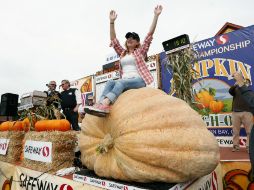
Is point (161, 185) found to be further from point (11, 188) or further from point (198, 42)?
point (198, 42)

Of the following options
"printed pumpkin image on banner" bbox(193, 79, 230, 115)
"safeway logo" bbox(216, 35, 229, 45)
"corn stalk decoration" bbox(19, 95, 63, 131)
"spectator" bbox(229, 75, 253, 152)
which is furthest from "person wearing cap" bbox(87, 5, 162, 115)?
"safeway logo" bbox(216, 35, 229, 45)

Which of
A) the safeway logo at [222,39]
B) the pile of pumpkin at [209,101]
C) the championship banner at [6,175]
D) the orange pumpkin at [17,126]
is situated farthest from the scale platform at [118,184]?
the safeway logo at [222,39]

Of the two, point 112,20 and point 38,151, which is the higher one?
point 112,20

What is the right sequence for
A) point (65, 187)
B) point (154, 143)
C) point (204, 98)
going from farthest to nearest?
point (204, 98) → point (65, 187) → point (154, 143)

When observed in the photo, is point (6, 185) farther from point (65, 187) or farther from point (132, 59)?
point (132, 59)

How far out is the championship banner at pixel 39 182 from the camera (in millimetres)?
2389

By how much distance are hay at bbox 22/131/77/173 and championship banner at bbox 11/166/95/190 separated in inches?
3.8

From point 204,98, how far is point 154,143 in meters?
5.51

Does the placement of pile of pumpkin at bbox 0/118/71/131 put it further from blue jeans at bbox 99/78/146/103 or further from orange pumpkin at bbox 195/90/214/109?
orange pumpkin at bbox 195/90/214/109

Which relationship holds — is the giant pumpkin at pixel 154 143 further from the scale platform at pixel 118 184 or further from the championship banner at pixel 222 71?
the championship banner at pixel 222 71

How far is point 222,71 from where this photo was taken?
657 cm

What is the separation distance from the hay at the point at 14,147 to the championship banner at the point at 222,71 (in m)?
3.97

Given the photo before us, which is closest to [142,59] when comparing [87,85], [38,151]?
[38,151]

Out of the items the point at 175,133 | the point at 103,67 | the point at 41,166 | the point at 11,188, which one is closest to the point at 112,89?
the point at 175,133
